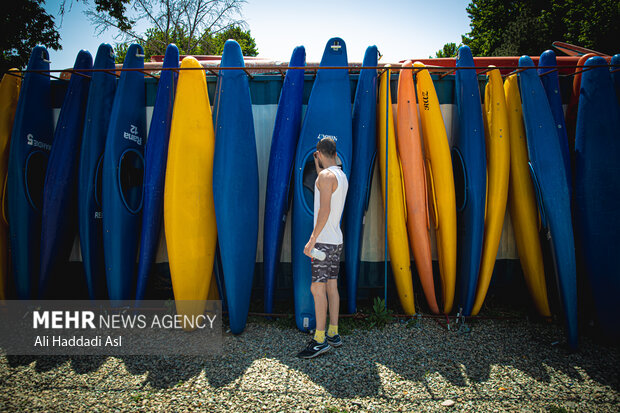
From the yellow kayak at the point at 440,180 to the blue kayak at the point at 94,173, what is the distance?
116 inches

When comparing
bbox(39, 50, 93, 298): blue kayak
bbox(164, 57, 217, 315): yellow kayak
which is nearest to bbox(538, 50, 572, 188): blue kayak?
bbox(164, 57, 217, 315): yellow kayak

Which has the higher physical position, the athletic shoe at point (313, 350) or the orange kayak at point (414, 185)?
the orange kayak at point (414, 185)

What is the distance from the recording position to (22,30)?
843 cm

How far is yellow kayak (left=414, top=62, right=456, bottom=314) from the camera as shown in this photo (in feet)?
9.34

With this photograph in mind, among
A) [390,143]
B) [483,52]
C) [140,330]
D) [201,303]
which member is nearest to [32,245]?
[140,330]

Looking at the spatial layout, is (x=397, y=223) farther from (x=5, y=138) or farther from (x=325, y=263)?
(x=5, y=138)

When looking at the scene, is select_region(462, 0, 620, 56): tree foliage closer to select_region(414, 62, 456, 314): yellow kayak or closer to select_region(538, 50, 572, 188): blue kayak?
select_region(538, 50, 572, 188): blue kayak

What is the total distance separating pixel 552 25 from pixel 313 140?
14.5 metres

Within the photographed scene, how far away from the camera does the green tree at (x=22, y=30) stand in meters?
7.97

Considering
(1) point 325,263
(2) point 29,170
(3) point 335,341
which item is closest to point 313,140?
(1) point 325,263

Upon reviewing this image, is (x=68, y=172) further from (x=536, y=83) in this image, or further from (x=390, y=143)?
(x=536, y=83)

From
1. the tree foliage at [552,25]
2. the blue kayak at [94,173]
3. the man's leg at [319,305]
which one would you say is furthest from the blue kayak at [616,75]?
the tree foliage at [552,25]

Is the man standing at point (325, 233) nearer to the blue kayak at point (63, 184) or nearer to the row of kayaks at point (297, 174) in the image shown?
the row of kayaks at point (297, 174)

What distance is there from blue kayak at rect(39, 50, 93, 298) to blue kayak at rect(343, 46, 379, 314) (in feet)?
8.35
